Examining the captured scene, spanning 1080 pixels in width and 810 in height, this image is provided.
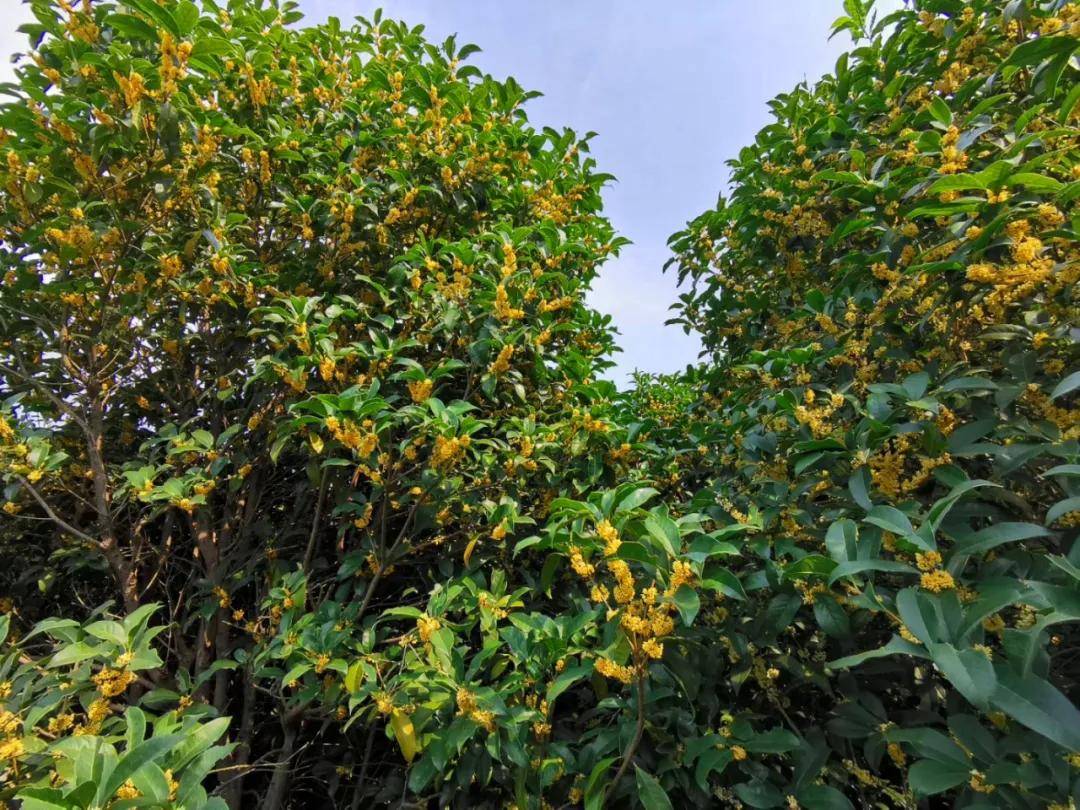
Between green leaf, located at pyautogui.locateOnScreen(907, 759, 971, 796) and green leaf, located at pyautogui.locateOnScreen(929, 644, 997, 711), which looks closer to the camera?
green leaf, located at pyautogui.locateOnScreen(929, 644, 997, 711)

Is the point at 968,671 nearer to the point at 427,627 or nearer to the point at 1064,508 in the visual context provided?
the point at 1064,508

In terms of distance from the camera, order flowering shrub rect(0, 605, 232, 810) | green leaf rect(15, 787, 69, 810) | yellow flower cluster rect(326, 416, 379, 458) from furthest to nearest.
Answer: yellow flower cluster rect(326, 416, 379, 458) < flowering shrub rect(0, 605, 232, 810) < green leaf rect(15, 787, 69, 810)

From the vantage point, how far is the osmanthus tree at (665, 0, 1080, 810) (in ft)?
3.17

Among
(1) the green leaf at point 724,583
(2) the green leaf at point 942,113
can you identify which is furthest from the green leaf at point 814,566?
(2) the green leaf at point 942,113

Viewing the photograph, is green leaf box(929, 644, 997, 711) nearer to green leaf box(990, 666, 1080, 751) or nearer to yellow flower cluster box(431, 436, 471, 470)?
green leaf box(990, 666, 1080, 751)

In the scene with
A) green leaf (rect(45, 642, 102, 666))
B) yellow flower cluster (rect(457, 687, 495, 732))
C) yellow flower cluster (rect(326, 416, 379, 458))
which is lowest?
yellow flower cluster (rect(457, 687, 495, 732))

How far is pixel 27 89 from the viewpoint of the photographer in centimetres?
191

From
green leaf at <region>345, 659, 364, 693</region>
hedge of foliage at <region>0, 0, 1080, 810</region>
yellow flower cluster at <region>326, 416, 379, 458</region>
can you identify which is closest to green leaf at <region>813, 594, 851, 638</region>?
hedge of foliage at <region>0, 0, 1080, 810</region>

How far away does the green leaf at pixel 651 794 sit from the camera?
1.17 m

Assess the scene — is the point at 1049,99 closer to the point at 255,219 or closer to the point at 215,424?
the point at 255,219

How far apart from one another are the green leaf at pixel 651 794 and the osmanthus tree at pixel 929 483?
0.46 ft

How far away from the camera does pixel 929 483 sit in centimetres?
147

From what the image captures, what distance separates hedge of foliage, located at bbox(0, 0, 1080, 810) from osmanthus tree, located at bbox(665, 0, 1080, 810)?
1 cm

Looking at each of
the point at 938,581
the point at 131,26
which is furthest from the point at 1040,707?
the point at 131,26
